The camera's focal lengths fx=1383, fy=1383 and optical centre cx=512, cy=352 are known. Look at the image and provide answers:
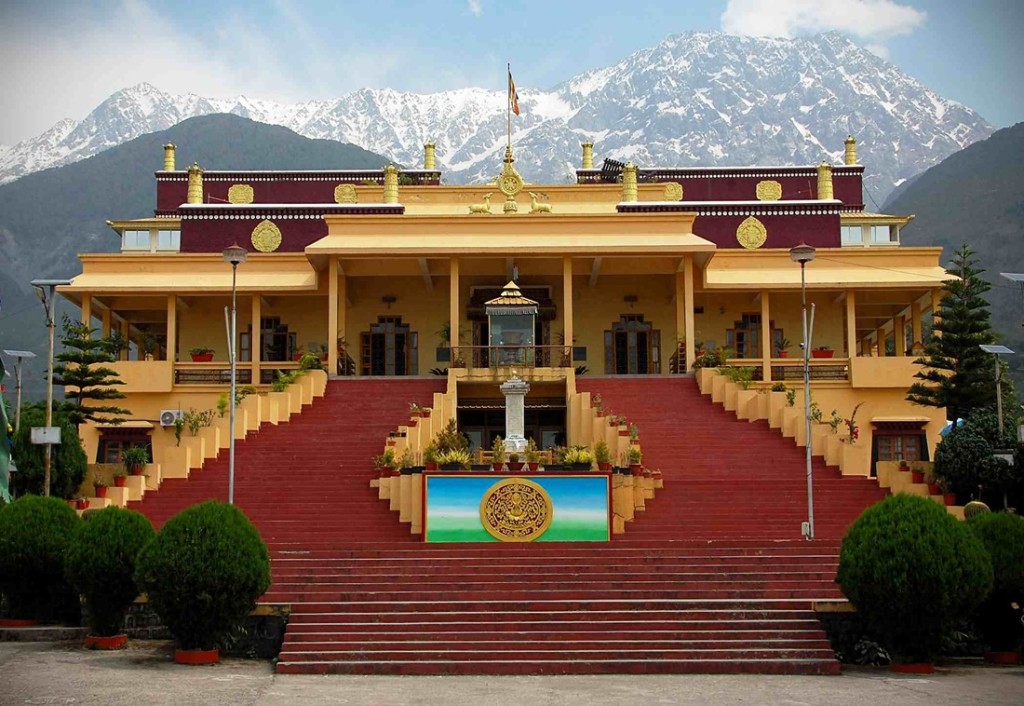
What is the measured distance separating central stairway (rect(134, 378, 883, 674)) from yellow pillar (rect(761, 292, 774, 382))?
7.83m

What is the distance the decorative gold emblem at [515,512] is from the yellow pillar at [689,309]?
12142 mm

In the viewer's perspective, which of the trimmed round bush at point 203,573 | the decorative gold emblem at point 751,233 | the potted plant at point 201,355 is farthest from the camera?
the decorative gold emblem at point 751,233

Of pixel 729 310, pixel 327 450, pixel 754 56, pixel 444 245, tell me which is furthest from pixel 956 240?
pixel 754 56

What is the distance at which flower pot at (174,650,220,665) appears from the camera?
17312 mm

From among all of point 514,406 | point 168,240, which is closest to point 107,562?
point 514,406

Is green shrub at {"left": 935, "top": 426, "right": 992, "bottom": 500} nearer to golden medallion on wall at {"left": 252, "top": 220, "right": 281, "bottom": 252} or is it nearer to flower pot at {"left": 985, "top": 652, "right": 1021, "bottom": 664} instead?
flower pot at {"left": 985, "top": 652, "right": 1021, "bottom": 664}

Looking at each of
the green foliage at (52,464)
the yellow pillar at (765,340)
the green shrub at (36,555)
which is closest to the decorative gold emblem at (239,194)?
the yellow pillar at (765,340)

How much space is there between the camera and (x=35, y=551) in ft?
62.7

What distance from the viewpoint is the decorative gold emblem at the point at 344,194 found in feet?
144

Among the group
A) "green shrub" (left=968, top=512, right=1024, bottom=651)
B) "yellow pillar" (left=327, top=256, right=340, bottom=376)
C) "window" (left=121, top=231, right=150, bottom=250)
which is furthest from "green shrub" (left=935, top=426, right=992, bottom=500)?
"window" (left=121, top=231, right=150, bottom=250)

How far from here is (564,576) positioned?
64.1 feet

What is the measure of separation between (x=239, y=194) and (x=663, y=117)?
384ft

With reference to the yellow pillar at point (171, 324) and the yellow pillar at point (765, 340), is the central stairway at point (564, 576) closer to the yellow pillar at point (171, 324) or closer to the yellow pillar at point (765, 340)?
the yellow pillar at point (765, 340)

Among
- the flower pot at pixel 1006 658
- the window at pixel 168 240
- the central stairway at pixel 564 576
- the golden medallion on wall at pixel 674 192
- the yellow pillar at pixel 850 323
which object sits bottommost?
the flower pot at pixel 1006 658
